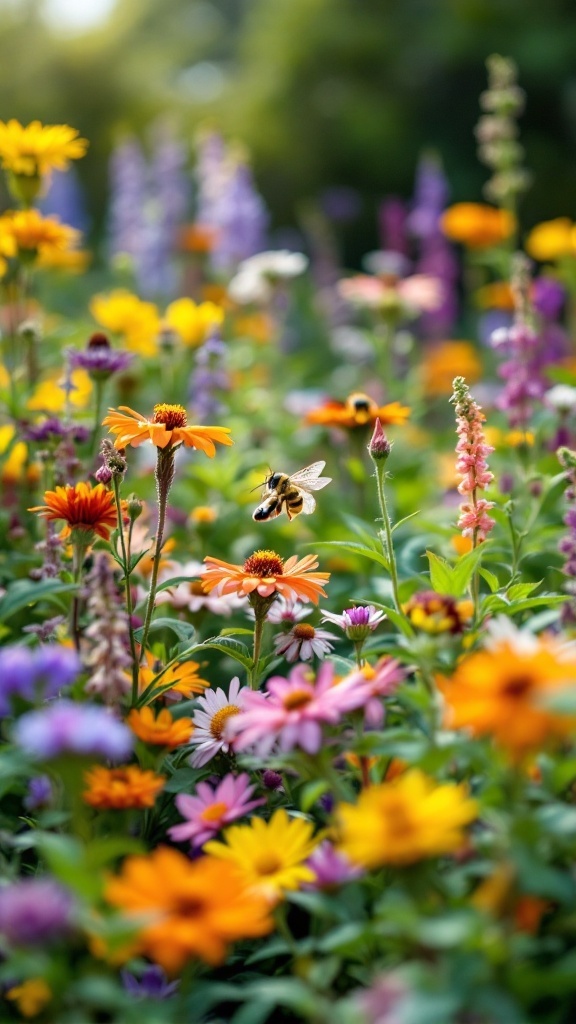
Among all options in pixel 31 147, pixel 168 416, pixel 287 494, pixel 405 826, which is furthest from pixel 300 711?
pixel 31 147

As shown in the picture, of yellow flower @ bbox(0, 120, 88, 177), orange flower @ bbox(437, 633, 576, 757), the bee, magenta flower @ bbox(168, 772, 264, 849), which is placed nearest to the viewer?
orange flower @ bbox(437, 633, 576, 757)

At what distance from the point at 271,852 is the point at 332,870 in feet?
0.36

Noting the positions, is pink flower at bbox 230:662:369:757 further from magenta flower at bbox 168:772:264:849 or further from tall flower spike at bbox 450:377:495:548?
tall flower spike at bbox 450:377:495:548

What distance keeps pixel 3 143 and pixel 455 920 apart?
229cm

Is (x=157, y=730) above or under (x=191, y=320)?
under

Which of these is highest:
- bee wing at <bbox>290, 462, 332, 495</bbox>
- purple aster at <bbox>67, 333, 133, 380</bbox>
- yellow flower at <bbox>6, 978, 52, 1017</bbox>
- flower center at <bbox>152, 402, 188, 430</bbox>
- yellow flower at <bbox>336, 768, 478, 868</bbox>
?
purple aster at <bbox>67, 333, 133, 380</bbox>

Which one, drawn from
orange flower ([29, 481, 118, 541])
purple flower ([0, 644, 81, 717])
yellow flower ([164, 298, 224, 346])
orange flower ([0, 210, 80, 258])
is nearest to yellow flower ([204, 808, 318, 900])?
purple flower ([0, 644, 81, 717])

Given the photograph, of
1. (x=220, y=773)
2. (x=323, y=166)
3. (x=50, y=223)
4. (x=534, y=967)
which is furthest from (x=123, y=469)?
(x=323, y=166)

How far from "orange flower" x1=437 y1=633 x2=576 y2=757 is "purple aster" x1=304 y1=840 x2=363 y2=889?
12.7 inches

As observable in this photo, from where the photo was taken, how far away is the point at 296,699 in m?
1.52

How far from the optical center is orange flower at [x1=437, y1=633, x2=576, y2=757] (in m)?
1.15

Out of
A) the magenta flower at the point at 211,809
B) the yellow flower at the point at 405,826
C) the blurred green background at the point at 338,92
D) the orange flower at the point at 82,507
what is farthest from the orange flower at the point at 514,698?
the blurred green background at the point at 338,92

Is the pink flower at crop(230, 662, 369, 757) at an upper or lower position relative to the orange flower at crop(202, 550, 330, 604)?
lower

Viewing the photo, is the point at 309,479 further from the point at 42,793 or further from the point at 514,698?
the point at 514,698
